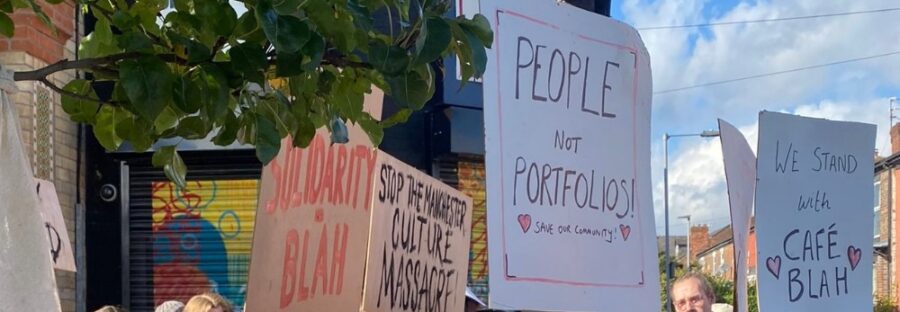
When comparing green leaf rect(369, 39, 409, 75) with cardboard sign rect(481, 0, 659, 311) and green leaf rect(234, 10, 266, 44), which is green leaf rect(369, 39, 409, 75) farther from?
cardboard sign rect(481, 0, 659, 311)

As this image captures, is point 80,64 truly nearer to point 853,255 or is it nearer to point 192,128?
point 192,128

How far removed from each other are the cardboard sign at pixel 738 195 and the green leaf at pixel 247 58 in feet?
9.51

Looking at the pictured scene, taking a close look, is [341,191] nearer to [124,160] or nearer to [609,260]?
[609,260]

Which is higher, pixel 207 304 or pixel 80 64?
pixel 80 64

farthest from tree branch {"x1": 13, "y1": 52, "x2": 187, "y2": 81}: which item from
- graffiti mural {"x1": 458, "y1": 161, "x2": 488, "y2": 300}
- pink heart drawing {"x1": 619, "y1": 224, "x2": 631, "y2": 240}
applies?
graffiti mural {"x1": 458, "y1": 161, "x2": 488, "y2": 300}

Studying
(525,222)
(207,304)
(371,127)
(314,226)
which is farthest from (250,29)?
(207,304)

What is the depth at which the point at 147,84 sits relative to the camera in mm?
1693

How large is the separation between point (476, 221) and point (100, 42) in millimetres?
5369

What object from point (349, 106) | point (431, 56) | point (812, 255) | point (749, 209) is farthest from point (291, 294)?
point (812, 255)

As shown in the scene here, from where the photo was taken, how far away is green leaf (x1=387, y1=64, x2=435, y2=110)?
1.87m

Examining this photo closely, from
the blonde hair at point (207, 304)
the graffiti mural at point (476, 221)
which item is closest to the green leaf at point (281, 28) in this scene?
the blonde hair at point (207, 304)

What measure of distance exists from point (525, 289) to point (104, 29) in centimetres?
128

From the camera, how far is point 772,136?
15.7 feet

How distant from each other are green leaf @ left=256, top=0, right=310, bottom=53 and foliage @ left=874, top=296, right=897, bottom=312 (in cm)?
3452
